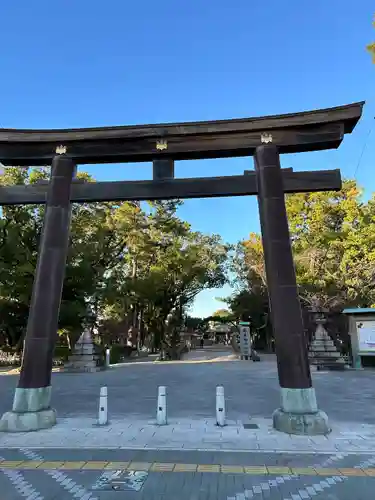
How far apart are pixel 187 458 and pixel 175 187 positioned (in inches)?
209

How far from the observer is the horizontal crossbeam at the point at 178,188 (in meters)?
7.81

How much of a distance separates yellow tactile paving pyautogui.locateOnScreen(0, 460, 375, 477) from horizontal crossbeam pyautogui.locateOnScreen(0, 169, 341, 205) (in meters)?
5.18

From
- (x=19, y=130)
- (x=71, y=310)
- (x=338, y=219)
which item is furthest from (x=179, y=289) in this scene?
(x=19, y=130)

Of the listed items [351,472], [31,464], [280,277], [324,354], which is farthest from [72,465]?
[324,354]

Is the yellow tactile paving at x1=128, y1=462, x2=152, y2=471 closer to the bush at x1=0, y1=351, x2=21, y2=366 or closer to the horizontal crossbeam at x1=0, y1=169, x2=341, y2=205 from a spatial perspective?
the horizontal crossbeam at x1=0, y1=169, x2=341, y2=205

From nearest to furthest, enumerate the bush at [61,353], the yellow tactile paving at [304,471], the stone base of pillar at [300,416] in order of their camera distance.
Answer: the yellow tactile paving at [304,471], the stone base of pillar at [300,416], the bush at [61,353]

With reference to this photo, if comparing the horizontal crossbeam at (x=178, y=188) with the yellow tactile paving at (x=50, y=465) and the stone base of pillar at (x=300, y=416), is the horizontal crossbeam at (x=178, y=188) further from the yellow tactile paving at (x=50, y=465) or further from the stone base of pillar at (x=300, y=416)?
the yellow tactile paving at (x=50, y=465)

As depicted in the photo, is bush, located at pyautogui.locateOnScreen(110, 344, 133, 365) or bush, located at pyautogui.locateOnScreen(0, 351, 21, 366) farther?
bush, located at pyautogui.locateOnScreen(110, 344, 133, 365)

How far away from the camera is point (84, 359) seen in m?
20.4

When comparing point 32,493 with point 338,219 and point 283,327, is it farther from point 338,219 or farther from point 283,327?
point 338,219

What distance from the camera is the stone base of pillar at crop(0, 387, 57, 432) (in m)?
6.62

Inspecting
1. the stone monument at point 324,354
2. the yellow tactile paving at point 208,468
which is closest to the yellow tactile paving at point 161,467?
the yellow tactile paving at point 208,468

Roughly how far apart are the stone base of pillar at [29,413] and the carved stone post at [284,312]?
435 cm

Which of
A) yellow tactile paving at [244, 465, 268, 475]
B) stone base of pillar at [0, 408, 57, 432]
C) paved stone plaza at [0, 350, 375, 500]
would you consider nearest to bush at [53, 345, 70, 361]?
paved stone plaza at [0, 350, 375, 500]
